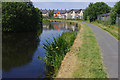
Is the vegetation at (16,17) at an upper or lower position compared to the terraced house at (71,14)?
lower

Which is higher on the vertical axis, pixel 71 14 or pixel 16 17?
pixel 71 14

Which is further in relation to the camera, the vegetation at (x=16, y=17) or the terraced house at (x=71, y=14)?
the terraced house at (x=71, y=14)

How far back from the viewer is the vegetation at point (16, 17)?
2356cm

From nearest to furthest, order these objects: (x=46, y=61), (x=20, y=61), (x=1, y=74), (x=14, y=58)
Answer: (x=1, y=74) < (x=46, y=61) < (x=20, y=61) < (x=14, y=58)

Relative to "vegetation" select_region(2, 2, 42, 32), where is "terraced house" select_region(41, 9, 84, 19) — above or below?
above

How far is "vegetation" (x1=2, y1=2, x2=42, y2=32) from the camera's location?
23562 millimetres

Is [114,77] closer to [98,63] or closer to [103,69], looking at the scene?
[103,69]

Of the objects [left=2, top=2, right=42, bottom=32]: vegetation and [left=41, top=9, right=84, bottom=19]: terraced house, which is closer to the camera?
[left=2, top=2, right=42, bottom=32]: vegetation

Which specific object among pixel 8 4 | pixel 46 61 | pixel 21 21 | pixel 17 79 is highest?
pixel 8 4

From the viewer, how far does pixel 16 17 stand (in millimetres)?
24969

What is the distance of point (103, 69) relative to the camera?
6.09 metres

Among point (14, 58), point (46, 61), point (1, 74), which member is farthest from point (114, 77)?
point (14, 58)

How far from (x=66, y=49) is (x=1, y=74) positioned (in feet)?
15.8

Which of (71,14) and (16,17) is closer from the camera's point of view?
(16,17)
